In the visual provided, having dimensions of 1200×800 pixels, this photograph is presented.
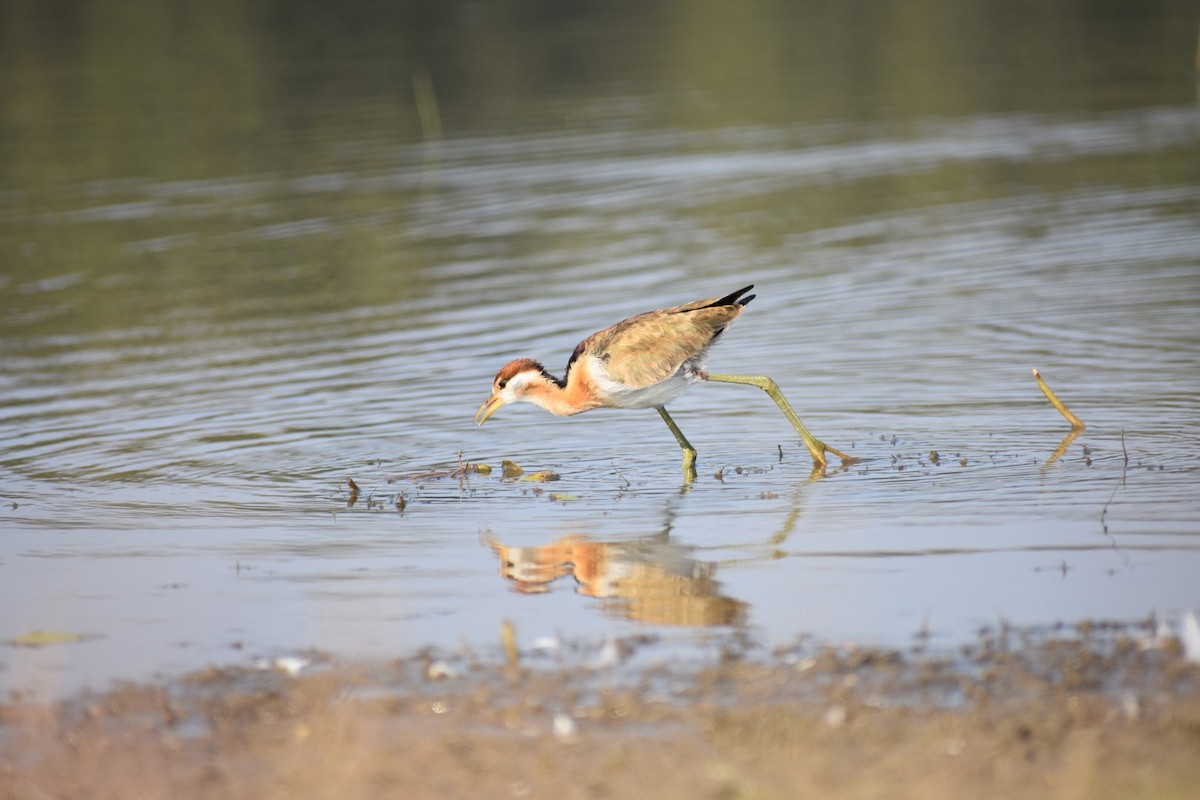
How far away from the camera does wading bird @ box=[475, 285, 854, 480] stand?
10.7 metres

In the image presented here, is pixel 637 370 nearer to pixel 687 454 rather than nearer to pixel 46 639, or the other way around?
pixel 687 454

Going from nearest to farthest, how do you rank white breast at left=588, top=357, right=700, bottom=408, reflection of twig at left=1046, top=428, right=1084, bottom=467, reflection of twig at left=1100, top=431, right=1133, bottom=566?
reflection of twig at left=1100, top=431, right=1133, bottom=566
reflection of twig at left=1046, top=428, right=1084, bottom=467
white breast at left=588, top=357, right=700, bottom=408

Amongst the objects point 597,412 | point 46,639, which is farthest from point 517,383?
point 46,639

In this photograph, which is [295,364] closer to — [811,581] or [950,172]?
[811,581]

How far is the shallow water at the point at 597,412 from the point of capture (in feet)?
27.4

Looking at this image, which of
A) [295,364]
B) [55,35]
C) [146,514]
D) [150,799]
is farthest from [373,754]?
[55,35]

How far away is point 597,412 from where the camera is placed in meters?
13.6

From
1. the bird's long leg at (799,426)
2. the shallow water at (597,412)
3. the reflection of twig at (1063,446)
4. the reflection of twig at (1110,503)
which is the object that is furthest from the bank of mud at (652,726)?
the bird's long leg at (799,426)

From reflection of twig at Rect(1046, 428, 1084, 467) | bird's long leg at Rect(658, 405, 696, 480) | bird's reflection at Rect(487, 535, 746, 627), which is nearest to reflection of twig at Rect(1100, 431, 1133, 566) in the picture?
reflection of twig at Rect(1046, 428, 1084, 467)

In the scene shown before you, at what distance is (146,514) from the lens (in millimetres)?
10555

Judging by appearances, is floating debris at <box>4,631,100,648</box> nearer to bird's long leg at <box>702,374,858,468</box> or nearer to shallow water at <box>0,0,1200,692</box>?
shallow water at <box>0,0,1200,692</box>

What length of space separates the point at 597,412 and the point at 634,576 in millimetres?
4990

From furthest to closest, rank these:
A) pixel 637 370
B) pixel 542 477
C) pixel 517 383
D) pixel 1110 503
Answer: pixel 542 477
pixel 517 383
pixel 637 370
pixel 1110 503

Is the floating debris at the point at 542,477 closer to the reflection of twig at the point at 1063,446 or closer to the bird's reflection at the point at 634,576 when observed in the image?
the bird's reflection at the point at 634,576
